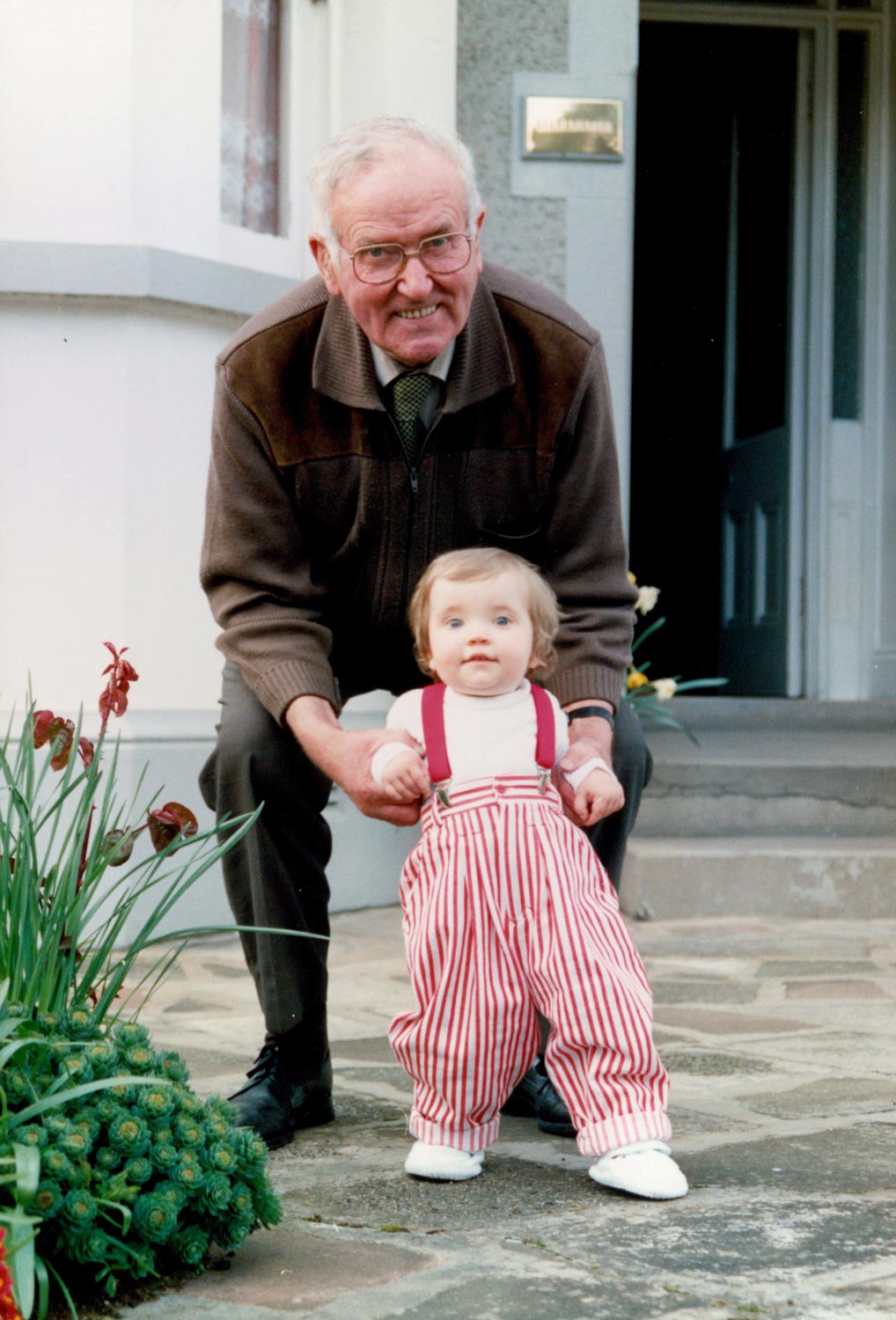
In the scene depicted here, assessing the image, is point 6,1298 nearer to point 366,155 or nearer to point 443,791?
point 443,791

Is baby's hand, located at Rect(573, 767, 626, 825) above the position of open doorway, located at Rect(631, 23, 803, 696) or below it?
below

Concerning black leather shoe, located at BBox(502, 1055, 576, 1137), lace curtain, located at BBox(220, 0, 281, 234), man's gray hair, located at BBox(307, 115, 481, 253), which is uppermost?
lace curtain, located at BBox(220, 0, 281, 234)

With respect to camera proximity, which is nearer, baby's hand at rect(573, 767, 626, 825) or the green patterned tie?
baby's hand at rect(573, 767, 626, 825)

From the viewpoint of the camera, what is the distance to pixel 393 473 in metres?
2.44

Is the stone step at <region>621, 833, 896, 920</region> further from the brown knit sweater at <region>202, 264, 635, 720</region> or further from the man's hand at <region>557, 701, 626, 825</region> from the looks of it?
the man's hand at <region>557, 701, 626, 825</region>

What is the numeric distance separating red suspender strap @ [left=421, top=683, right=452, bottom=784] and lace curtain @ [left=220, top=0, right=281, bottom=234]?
2415 millimetres

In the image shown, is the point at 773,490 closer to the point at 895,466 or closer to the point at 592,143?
the point at 895,466

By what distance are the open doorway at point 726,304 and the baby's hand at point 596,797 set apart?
14.0 feet

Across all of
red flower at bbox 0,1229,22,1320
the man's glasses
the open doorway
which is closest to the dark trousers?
the man's glasses

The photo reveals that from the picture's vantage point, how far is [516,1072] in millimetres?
2051

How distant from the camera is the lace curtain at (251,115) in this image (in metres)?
4.18

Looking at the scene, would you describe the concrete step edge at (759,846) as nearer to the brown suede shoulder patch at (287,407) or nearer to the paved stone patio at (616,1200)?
the paved stone patio at (616,1200)

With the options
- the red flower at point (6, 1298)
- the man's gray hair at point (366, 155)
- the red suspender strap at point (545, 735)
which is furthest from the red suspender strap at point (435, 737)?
the red flower at point (6, 1298)

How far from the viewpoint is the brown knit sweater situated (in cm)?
243
